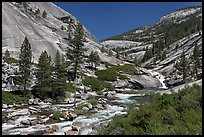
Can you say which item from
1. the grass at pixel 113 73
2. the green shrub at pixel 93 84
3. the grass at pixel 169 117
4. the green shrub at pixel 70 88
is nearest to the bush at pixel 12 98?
the green shrub at pixel 70 88

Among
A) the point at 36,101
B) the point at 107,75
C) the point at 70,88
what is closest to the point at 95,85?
the point at 70,88

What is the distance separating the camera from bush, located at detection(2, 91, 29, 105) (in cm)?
4038

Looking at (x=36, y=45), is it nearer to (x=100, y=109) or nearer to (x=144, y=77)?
(x=144, y=77)

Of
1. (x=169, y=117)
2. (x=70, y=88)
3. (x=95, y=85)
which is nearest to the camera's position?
(x=169, y=117)

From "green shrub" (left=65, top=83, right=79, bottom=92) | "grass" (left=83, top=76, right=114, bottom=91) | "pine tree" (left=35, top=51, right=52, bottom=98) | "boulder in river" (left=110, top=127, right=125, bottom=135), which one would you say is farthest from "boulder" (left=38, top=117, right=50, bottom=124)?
"grass" (left=83, top=76, right=114, bottom=91)

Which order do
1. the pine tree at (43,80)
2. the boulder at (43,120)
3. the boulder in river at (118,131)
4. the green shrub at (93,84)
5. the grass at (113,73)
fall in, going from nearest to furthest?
the boulder in river at (118,131) → the boulder at (43,120) → the pine tree at (43,80) → the green shrub at (93,84) → the grass at (113,73)

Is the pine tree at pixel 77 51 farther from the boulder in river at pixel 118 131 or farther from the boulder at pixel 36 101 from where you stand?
the boulder in river at pixel 118 131

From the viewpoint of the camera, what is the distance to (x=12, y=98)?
42156mm

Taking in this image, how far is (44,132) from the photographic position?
2211 centimetres

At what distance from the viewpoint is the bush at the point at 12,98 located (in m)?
40.4

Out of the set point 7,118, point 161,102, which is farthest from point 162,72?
point 161,102

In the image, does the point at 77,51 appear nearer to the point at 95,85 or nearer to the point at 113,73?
the point at 95,85

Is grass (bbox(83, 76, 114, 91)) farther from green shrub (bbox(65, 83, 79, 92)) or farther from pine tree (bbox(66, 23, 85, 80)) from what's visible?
pine tree (bbox(66, 23, 85, 80))

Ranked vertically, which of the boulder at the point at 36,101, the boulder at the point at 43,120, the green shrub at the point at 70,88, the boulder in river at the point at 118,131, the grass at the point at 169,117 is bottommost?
the boulder at the point at 43,120
